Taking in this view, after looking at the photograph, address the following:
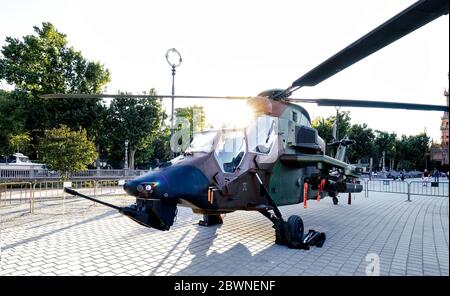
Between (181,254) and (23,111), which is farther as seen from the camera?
(23,111)

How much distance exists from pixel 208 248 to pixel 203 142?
Result: 245cm

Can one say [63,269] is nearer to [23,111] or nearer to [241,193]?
[241,193]

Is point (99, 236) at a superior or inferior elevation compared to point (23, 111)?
inferior

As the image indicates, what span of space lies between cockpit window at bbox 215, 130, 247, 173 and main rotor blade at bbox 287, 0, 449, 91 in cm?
274

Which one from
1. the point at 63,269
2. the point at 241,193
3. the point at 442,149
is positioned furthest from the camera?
the point at 241,193

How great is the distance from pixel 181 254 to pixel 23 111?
32.8 metres

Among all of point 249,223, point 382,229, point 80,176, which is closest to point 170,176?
point 249,223

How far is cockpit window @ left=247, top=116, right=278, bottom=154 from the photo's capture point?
6996 mm

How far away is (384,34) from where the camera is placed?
312 centimetres

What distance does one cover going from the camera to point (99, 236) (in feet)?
24.2

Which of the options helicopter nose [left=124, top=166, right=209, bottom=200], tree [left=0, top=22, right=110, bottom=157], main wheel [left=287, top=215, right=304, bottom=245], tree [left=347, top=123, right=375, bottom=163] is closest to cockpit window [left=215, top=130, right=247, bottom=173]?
helicopter nose [left=124, top=166, right=209, bottom=200]

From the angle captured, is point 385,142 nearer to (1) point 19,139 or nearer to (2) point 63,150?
(2) point 63,150

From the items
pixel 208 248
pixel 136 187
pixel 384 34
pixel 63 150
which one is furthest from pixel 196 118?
pixel 384 34

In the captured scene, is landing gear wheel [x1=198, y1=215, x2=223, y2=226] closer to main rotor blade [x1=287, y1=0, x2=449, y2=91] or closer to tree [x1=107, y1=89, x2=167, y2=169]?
main rotor blade [x1=287, y1=0, x2=449, y2=91]
